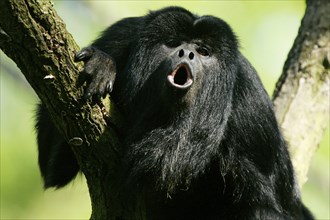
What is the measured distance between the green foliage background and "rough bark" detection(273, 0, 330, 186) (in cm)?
184

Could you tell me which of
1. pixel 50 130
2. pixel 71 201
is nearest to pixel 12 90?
pixel 71 201

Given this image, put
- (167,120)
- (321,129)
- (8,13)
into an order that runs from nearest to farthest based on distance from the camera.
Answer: (8,13), (167,120), (321,129)

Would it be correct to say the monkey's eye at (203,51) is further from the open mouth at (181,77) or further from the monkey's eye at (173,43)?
the open mouth at (181,77)

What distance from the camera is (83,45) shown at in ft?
26.5

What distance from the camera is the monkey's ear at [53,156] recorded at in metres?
4.74

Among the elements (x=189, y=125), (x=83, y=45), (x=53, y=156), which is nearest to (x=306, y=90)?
(x=189, y=125)

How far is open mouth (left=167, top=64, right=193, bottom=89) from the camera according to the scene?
13.7 feet

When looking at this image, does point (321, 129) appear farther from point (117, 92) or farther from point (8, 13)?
point (8, 13)

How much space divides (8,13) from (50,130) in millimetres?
1591

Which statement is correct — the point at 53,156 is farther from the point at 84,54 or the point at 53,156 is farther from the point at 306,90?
the point at 306,90

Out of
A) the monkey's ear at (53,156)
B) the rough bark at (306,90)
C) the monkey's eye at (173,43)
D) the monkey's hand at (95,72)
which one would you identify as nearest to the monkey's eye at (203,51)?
the monkey's eye at (173,43)

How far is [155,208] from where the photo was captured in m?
4.64

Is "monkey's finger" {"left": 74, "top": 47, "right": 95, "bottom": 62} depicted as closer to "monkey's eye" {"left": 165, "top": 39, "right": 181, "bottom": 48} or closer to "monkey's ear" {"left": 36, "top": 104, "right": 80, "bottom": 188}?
"monkey's eye" {"left": 165, "top": 39, "right": 181, "bottom": 48}

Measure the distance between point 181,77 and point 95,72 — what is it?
648 mm
